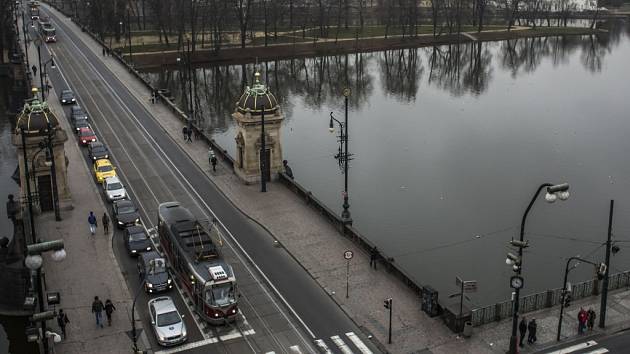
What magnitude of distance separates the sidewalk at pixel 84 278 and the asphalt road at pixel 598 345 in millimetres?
18864

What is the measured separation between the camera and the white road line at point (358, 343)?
32500mm

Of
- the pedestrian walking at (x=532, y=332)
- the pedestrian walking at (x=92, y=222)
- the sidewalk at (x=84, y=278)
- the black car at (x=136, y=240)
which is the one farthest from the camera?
the pedestrian walking at (x=92, y=222)

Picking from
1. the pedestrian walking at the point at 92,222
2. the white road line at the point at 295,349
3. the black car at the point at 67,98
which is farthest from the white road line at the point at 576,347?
the black car at the point at 67,98

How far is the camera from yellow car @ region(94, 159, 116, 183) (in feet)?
179

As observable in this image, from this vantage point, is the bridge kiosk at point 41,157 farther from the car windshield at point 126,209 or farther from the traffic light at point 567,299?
the traffic light at point 567,299

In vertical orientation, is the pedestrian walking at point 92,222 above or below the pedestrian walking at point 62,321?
above

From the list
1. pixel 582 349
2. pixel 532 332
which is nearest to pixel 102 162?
pixel 532 332

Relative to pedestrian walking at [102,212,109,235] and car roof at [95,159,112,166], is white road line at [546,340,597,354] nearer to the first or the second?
pedestrian walking at [102,212,109,235]

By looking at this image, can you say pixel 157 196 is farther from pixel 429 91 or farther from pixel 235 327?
pixel 429 91

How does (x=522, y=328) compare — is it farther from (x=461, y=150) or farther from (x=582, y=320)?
(x=461, y=150)

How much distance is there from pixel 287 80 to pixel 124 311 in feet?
284

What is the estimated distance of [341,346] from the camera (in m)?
32.9

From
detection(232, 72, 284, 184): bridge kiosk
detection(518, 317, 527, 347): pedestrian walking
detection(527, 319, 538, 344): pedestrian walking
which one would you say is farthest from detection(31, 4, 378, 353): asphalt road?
detection(527, 319, 538, 344): pedestrian walking

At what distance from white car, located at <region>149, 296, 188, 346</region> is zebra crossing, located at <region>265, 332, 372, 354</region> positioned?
13.9 feet
